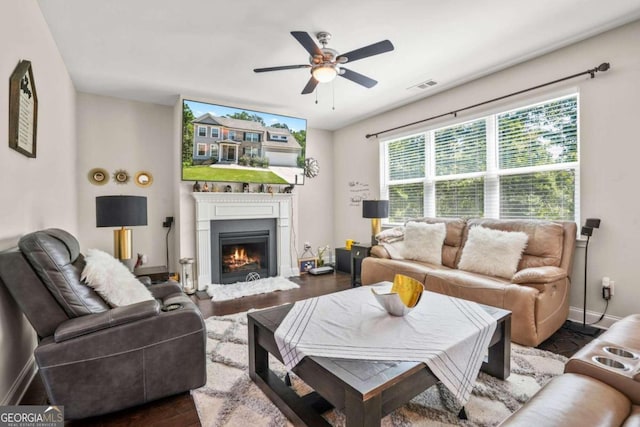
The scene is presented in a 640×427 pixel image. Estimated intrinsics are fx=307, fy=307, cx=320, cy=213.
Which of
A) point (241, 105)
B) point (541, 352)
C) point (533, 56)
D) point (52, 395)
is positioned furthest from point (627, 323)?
point (241, 105)

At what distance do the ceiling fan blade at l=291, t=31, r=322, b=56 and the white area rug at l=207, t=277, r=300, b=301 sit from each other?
291 cm

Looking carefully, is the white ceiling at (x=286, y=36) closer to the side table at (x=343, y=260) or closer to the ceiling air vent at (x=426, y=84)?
the ceiling air vent at (x=426, y=84)

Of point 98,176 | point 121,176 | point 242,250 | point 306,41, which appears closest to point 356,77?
point 306,41

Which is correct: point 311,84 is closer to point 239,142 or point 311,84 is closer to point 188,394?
point 239,142

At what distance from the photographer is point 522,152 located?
335 cm

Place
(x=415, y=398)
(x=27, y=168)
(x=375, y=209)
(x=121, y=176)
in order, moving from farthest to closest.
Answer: (x=375, y=209) < (x=121, y=176) < (x=27, y=168) < (x=415, y=398)

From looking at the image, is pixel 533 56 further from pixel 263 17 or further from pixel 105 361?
pixel 105 361

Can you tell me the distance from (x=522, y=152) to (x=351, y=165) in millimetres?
2807

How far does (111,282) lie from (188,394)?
2.70 ft

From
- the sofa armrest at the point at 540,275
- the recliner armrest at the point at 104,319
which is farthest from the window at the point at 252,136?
the sofa armrest at the point at 540,275

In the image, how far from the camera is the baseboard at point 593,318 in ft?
8.83

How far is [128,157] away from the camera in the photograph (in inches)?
167

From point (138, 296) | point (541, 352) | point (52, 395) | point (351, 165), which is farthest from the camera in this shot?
point (351, 165)

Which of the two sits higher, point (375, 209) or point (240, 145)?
point (240, 145)
